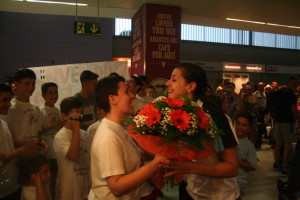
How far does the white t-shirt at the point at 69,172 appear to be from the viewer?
233cm

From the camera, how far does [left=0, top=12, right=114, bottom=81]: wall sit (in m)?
10.5

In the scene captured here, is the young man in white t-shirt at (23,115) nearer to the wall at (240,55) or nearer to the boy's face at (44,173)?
the boy's face at (44,173)

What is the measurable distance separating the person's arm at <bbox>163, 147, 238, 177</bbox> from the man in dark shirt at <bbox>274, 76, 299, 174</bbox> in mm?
4004

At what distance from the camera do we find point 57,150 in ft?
7.93

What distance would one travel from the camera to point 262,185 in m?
4.22

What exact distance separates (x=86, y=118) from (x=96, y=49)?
870cm

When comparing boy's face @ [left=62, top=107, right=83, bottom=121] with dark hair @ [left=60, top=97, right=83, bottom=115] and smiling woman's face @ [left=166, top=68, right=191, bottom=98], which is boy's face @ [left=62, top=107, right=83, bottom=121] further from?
smiling woman's face @ [left=166, top=68, right=191, bottom=98]

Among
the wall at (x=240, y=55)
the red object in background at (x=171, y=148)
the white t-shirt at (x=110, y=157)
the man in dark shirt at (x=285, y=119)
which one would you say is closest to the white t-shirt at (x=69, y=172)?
the white t-shirt at (x=110, y=157)

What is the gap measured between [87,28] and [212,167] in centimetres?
585

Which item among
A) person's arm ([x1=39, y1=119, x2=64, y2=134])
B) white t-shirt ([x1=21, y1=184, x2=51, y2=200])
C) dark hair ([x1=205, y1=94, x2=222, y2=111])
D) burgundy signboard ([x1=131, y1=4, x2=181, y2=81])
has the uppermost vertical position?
burgundy signboard ([x1=131, y1=4, x2=181, y2=81])

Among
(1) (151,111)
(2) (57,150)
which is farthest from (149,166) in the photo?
(2) (57,150)

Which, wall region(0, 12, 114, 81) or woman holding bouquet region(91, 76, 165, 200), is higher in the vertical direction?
wall region(0, 12, 114, 81)

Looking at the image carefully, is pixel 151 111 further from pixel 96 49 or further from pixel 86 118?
pixel 96 49

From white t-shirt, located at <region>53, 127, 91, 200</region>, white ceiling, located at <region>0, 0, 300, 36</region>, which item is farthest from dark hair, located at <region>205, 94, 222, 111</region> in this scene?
white ceiling, located at <region>0, 0, 300, 36</region>
